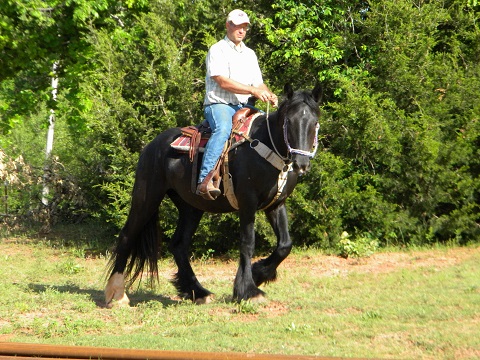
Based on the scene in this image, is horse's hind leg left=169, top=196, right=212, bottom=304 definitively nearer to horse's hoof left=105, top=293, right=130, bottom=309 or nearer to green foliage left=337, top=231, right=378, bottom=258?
horse's hoof left=105, top=293, right=130, bottom=309

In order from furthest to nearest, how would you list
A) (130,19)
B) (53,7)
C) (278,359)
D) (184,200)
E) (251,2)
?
(130,19) → (53,7) → (251,2) → (184,200) → (278,359)

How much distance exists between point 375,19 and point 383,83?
3.91 ft

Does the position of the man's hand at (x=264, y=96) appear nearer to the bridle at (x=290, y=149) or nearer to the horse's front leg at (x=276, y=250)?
the bridle at (x=290, y=149)

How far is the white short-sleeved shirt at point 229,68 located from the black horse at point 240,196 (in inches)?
19.7

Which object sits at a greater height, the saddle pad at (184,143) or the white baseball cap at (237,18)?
the white baseball cap at (237,18)

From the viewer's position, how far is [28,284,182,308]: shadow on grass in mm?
9492

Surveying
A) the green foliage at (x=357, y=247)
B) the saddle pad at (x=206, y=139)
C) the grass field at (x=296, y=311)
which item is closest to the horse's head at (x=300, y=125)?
the saddle pad at (x=206, y=139)

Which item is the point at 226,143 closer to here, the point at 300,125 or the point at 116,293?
the point at 300,125

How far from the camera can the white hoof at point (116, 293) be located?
918 cm

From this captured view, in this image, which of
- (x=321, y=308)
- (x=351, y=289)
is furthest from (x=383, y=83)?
(x=321, y=308)

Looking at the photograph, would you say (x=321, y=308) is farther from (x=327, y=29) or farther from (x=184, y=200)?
(x=327, y=29)

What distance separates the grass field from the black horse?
0.36 m

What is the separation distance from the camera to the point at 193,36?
14.6 m

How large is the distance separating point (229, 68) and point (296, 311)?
2.92 m
